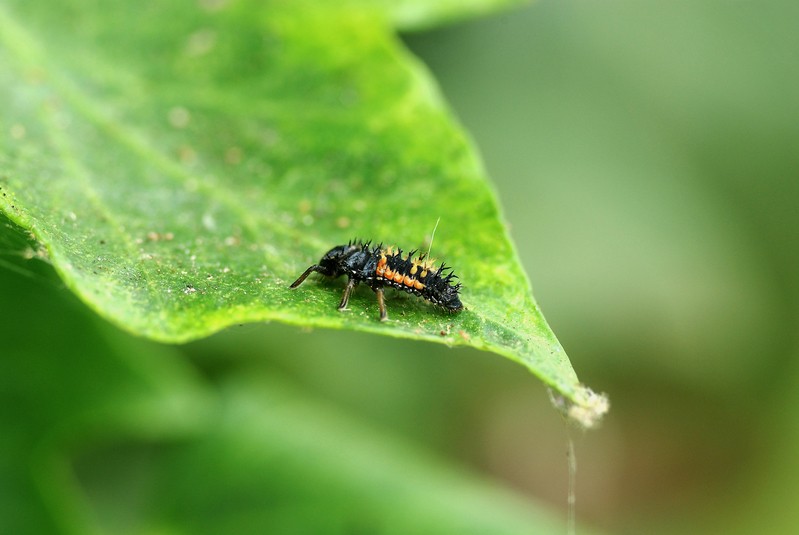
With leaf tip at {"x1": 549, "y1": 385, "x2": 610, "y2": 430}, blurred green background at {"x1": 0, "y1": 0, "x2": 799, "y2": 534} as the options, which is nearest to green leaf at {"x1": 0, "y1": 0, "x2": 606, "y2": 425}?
leaf tip at {"x1": 549, "y1": 385, "x2": 610, "y2": 430}

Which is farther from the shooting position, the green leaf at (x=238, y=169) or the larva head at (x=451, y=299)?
the larva head at (x=451, y=299)

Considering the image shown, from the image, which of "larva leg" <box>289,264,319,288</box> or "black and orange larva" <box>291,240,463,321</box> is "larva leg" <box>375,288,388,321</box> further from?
"larva leg" <box>289,264,319,288</box>

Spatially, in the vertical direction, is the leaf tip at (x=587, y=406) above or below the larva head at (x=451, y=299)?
below

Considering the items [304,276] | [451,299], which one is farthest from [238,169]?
[451,299]

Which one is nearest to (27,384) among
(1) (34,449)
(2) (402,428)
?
(1) (34,449)

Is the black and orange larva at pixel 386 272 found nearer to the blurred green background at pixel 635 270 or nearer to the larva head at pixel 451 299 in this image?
the larva head at pixel 451 299

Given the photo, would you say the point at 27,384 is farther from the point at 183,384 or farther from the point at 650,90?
the point at 650,90

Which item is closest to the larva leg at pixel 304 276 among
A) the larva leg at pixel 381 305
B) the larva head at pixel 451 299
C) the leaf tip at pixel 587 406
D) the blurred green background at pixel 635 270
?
the larva leg at pixel 381 305
